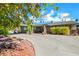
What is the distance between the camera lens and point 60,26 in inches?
188

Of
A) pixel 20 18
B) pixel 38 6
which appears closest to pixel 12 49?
pixel 20 18

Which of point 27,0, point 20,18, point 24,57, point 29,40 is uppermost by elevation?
point 27,0

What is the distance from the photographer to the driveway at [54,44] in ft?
15.0

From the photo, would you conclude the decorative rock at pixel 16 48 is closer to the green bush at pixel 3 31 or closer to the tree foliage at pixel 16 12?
the green bush at pixel 3 31

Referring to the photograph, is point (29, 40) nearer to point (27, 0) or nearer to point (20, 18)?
point (20, 18)

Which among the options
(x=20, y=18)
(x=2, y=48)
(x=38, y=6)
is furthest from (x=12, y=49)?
(x=38, y=6)

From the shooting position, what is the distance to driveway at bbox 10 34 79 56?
4.58 meters

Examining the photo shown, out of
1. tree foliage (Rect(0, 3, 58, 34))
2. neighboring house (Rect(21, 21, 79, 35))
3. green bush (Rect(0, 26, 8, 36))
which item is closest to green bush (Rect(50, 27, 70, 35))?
neighboring house (Rect(21, 21, 79, 35))

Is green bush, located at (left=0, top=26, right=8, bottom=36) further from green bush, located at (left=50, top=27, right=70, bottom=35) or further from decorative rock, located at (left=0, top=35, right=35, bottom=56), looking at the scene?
green bush, located at (left=50, top=27, right=70, bottom=35)

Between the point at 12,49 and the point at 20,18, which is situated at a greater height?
the point at 20,18

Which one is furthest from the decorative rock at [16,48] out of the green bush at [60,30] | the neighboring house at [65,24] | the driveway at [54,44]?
the green bush at [60,30]

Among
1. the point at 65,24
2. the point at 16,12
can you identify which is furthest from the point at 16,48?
the point at 65,24

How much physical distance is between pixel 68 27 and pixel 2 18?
1.29 meters

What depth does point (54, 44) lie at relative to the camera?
471 centimetres
